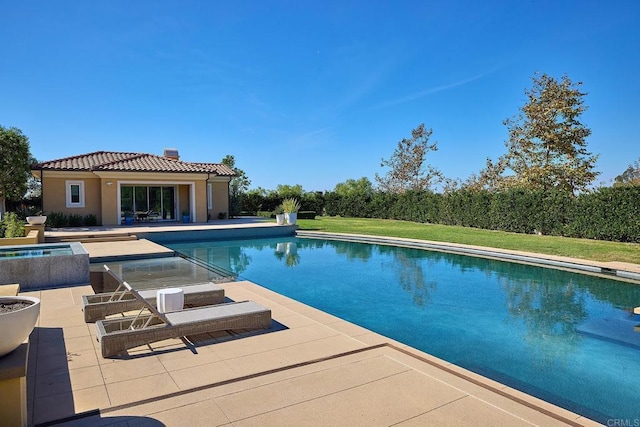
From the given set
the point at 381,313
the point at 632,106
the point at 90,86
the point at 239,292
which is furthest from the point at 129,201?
the point at 632,106

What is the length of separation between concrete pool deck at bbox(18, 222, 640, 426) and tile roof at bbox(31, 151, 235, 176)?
57.9 ft

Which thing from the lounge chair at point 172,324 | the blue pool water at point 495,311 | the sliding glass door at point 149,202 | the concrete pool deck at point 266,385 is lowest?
the blue pool water at point 495,311

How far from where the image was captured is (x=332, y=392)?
12.0 ft

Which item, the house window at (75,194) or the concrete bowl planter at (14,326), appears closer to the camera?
the concrete bowl planter at (14,326)

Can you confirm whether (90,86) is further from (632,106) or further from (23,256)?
(632,106)

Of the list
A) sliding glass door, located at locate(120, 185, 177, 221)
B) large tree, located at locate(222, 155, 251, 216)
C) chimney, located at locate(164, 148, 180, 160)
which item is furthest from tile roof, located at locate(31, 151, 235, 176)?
large tree, located at locate(222, 155, 251, 216)

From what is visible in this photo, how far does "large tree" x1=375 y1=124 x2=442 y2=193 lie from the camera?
36.9m

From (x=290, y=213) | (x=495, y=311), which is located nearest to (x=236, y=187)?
(x=290, y=213)

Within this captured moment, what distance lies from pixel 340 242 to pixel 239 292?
1128 cm

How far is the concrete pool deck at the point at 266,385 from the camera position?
3256mm

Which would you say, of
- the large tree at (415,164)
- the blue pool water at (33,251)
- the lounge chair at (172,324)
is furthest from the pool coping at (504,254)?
the large tree at (415,164)

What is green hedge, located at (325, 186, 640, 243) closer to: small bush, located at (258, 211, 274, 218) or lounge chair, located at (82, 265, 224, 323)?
small bush, located at (258, 211, 274, 218)

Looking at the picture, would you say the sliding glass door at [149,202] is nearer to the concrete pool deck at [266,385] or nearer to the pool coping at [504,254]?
the pool coping at [504,254]

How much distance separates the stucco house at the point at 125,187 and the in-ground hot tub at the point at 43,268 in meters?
13.1
